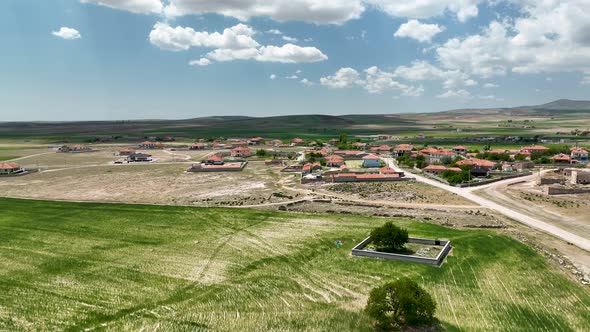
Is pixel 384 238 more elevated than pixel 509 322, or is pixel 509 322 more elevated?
pixel 384 238

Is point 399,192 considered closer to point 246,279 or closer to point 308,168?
point 308,168

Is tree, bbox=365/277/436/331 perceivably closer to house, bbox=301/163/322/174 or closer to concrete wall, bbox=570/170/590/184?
concrete wall, bbox=570/170/590/184

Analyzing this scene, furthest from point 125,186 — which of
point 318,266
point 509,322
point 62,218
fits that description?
point 509,322

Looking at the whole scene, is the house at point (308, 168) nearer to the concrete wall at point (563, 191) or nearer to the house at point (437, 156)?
the house at point (437, 156)

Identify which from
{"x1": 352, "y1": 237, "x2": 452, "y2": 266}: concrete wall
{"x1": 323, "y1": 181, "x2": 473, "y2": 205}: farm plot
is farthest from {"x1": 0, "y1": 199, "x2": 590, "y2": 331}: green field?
{"x1": 323, "y1": 181, "x2": 473, "y2": 205}: farm plot

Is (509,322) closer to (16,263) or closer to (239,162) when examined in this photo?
(16,263)

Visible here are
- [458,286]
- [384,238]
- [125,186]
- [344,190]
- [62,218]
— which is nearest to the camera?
[458,286]
